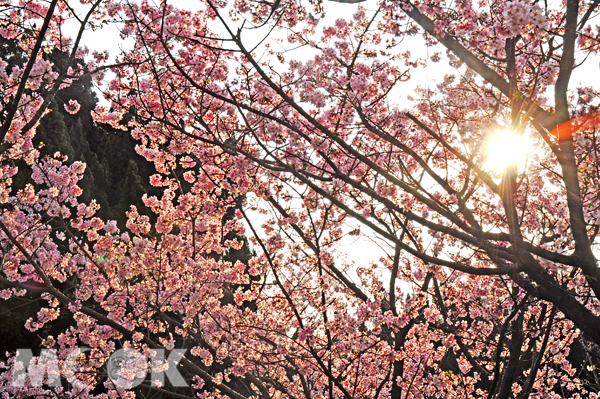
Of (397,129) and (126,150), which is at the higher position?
(126,150)

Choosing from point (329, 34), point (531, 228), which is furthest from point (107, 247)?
point (531, 228)

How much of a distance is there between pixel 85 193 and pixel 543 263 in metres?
17.6

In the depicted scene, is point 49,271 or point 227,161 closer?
point 227,161

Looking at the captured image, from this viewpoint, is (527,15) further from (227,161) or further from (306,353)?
(306,353)

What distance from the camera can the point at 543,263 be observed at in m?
3.92

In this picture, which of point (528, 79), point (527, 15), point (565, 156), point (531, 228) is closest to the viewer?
point (527, 15)

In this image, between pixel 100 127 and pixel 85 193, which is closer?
pixel 85 193

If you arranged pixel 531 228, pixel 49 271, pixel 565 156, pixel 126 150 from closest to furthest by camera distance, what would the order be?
pixel 565 156 < pixel 531 228 < pixel 49 271 < pixel 126 150

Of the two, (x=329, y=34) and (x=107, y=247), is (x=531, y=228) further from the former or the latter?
(x=107, y=247)

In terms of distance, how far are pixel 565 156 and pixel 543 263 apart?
3.09 ft

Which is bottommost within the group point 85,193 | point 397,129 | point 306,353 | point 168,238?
point 306,353

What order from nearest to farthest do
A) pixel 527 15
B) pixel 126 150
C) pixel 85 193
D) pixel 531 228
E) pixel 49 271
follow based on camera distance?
1. pixel 527 15
2. pixel 531 228
3. pixel 49 271
4. pixel 85 193
5. pixel 126 150

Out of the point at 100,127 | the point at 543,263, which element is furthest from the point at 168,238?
the point at 100,127

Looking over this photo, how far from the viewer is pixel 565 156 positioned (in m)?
3.85
